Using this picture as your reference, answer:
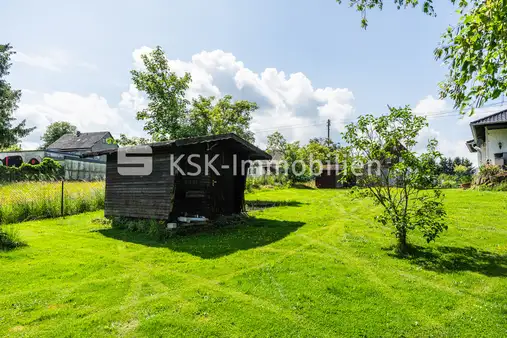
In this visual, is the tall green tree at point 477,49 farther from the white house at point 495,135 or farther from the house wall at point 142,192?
the white house at point 495,135

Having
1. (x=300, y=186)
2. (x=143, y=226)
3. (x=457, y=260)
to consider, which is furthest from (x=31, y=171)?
(x=457, y=260)

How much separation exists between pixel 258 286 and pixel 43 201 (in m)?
11.1

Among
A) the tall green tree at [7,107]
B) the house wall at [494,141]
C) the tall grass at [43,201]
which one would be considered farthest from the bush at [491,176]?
the tall green tree at [7,107]

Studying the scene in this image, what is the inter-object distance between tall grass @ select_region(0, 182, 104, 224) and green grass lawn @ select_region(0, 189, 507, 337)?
4.36 m

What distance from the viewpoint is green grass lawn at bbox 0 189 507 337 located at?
3.42 m

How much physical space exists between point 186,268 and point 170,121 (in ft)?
50.8

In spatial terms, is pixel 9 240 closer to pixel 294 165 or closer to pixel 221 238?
pixel 221 238

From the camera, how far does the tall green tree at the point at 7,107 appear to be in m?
23.4

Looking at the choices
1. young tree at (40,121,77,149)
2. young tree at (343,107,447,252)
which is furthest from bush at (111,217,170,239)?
young tree at (40,121,77,149)

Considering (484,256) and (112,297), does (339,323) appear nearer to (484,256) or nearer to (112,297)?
(112,297)

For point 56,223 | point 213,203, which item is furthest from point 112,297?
point 56,223

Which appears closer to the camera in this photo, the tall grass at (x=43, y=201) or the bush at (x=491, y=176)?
the tall grass at (x=43, y=201)

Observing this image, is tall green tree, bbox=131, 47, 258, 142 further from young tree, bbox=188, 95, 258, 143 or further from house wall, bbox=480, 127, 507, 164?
house wall, bbox=480, 127, 507, 164

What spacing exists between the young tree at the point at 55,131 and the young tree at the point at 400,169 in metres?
71.7
